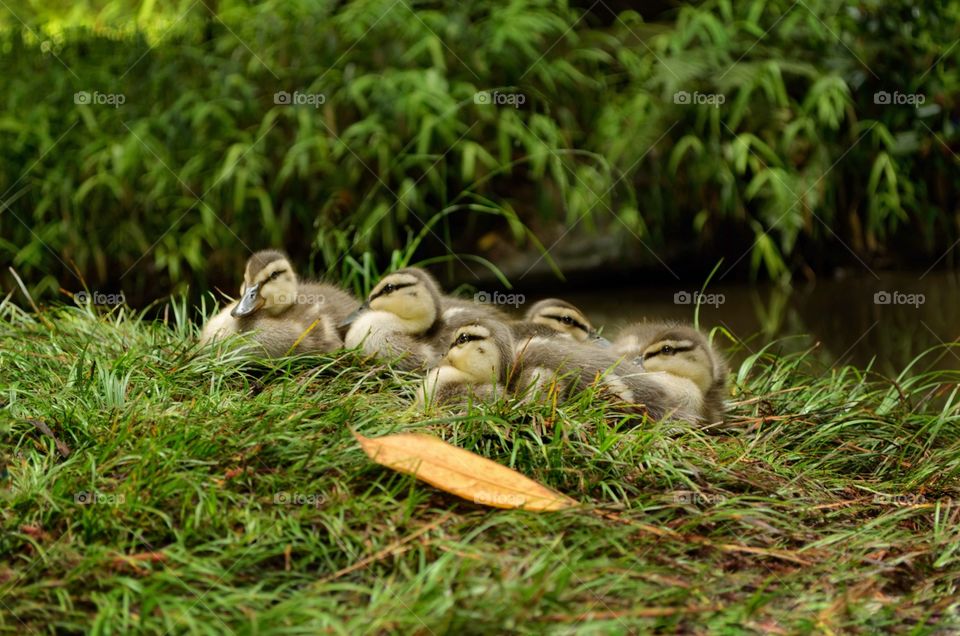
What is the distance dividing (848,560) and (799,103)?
5662mm

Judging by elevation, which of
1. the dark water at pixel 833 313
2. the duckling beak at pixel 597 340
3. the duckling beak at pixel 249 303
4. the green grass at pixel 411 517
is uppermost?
the duckling beak at pixel 249 303

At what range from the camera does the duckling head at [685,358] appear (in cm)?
426

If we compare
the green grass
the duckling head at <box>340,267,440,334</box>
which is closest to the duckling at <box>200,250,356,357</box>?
the green grass

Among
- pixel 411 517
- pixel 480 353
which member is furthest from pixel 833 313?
pixel 411 517

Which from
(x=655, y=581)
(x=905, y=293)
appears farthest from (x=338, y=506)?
(x=905, y=293)

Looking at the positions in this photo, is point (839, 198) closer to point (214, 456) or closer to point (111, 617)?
point (214, 456)

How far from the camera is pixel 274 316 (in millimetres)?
4492

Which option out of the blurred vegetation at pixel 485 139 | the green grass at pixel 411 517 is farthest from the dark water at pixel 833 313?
the green grass at pixel 411 517

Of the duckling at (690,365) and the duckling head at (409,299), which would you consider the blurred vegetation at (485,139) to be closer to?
the duckling head at (409,299)

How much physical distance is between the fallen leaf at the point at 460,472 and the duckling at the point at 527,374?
54 centimetres

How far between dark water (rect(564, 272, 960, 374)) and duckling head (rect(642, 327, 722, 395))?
1.49 meters

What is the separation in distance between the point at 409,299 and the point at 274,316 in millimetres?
528

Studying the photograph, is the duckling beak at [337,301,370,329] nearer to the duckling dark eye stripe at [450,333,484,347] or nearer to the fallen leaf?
the duckling dark eye stripe at [450,333,484,347]

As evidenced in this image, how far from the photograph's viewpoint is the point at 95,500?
10.3 feet
